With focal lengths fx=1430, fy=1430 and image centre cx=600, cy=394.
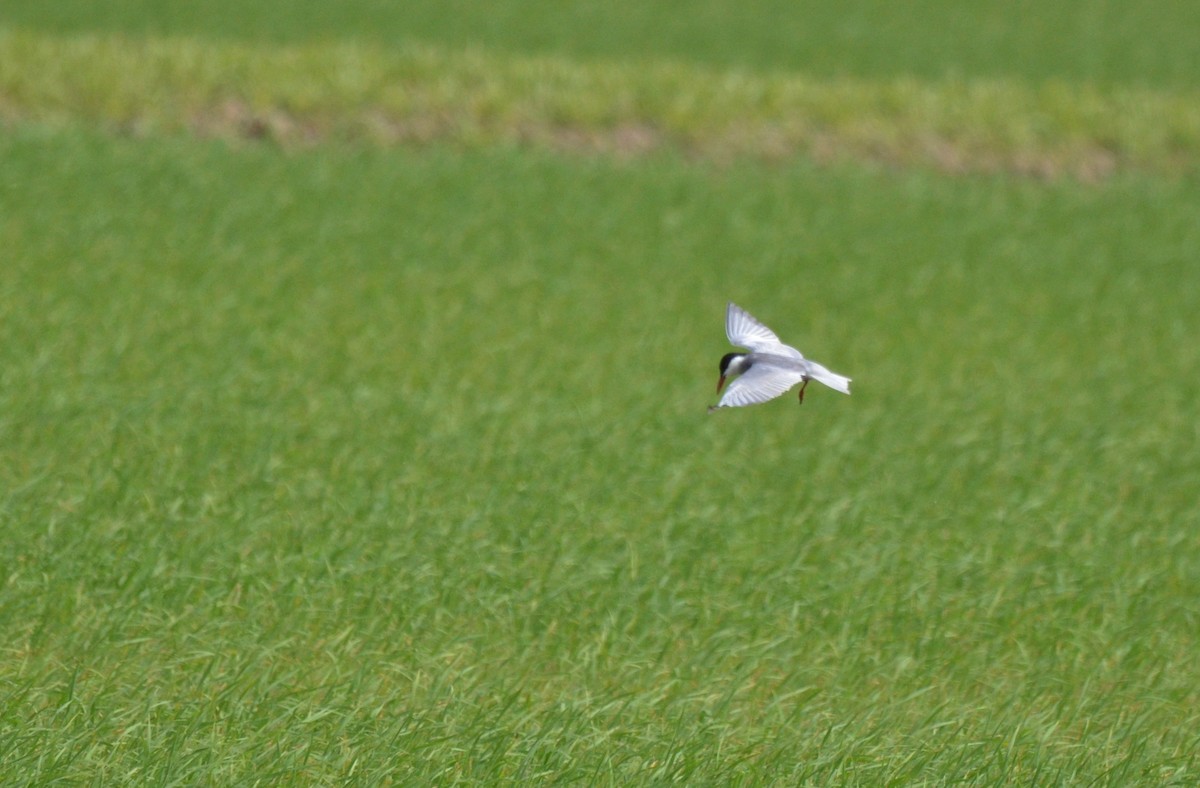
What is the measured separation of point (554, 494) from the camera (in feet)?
22.5

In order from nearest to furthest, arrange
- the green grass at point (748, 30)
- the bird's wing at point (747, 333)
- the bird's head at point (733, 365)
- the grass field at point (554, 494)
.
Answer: the bird's head at point (733, 365) → the bird's wing at point (747, 333) → the grass field at point (554, 494) → the green grass at point (748, 30)

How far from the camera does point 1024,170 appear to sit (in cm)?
1656

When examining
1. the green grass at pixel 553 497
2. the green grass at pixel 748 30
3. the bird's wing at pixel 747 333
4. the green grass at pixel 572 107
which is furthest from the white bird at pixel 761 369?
the green grass at pixel 748 30

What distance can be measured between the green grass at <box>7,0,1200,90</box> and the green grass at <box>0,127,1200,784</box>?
271 inches

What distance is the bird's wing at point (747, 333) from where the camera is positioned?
12.3ft

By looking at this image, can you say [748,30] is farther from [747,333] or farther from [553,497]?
[747,333]

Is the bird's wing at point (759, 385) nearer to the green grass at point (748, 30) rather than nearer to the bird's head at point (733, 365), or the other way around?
the bird's head at point (733, 365)

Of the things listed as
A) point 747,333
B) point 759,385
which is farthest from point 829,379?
point 747,333

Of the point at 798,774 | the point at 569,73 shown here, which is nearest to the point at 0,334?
the point at 798,774

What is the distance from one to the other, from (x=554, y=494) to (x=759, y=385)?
11.9ft

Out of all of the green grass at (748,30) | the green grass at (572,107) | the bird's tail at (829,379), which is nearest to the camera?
the bird's tail at (829,379)

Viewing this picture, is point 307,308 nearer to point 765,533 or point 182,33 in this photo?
point 765,533

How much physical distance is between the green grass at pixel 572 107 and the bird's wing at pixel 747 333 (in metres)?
10.9

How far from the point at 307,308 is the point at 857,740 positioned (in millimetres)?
5634
